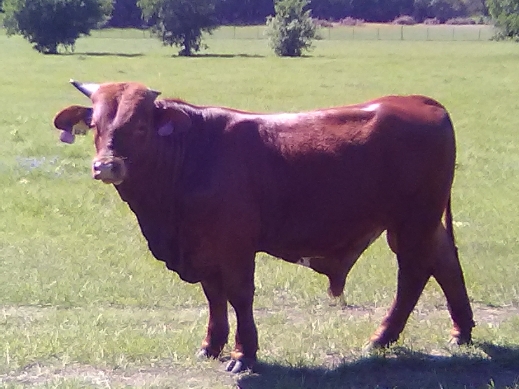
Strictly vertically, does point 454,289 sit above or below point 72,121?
below

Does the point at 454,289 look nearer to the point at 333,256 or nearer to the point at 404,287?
the point at 404,287

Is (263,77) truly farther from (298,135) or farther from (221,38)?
(221,38)

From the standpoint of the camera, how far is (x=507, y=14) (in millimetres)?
52594

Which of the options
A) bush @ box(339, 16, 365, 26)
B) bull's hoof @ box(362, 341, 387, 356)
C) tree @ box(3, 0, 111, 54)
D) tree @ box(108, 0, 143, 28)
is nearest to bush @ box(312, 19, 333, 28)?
bush @ box(339, 16, 365, 26)

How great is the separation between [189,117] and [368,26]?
91521mm

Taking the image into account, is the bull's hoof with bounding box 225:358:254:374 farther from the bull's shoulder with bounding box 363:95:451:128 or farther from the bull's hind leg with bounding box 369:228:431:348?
the bull's shoulder with bounding box 363:95:451:128

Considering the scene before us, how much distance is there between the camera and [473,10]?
107 meters

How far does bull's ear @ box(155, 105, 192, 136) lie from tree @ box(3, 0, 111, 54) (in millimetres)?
47737

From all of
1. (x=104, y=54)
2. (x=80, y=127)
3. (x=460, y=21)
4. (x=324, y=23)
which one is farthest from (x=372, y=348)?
(x=460, y=21)

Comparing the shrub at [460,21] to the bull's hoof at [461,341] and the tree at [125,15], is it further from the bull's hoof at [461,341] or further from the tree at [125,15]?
the bull's hoof at [461,341]

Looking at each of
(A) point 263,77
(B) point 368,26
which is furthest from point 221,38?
(A) point 263,77

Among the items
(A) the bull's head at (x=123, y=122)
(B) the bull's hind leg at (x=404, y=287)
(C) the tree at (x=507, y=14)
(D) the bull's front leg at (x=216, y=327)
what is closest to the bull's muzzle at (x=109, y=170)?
(A) the bull's head at (x=123, y=122)

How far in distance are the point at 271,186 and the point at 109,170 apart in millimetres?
1196

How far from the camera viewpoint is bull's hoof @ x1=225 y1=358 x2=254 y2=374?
6.06 meters
